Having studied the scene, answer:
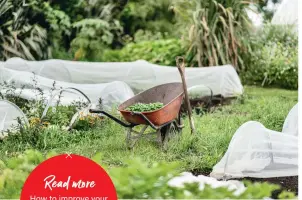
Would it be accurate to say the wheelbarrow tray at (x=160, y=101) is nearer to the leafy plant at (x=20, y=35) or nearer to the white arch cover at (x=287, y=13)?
the white arch cover at (x=287, y=13)

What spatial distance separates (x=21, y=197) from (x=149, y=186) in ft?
1.67

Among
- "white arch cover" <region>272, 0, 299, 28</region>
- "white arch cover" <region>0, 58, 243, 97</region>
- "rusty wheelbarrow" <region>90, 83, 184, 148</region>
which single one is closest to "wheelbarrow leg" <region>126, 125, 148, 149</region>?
"rusty wheelbarrow" <region>90, 83, 184, 148</region>

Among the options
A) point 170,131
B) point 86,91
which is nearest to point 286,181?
point 170,131

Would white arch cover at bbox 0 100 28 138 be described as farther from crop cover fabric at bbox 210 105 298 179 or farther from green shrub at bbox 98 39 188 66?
green shrub at bbox 98 39 188 66

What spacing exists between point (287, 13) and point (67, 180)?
6.95 metres

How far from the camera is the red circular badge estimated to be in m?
2.17

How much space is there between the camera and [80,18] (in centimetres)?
1305

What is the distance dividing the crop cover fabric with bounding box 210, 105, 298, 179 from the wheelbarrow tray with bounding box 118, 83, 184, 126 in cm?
95

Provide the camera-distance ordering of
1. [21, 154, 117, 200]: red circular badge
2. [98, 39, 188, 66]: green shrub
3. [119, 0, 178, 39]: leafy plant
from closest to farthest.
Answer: [21, 154, 117, 200]: red circular badge, [98, 39, 188, 66]: green shrub, [119, 0, 178, 39]: leafy plant

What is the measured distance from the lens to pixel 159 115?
14.7 ft

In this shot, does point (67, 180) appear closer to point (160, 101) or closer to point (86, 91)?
point (160, 101)

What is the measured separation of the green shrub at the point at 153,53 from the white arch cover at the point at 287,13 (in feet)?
6.32

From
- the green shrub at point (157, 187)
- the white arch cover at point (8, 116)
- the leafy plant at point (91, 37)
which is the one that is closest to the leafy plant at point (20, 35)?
the leafy plant at point (91, 37)

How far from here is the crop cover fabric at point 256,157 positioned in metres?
3.61
